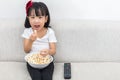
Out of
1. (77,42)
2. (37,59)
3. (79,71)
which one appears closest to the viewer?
(37,59)

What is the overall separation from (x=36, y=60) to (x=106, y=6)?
0.76 metres

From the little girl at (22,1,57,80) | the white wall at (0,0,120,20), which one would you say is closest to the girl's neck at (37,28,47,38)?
the little girl at (22,1,57,80)

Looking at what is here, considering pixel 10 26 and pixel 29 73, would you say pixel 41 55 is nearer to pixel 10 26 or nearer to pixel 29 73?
pixel 29 73

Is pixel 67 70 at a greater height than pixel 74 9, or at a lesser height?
lesser

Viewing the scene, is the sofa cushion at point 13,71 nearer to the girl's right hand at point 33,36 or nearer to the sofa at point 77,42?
Result: the sofa at point 77,42

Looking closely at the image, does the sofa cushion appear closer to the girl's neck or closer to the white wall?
the girl's neck

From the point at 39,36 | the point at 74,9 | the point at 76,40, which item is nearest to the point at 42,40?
the point at 39,36

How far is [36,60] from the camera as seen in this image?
1.95m

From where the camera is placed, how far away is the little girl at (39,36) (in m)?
1.99

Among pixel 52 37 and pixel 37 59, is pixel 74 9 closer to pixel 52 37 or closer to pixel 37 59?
pixel 52 37

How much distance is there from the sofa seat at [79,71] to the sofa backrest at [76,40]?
8cm

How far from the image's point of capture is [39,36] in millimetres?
2109

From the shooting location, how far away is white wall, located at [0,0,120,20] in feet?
7.46

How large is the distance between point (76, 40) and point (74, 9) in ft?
0.88
